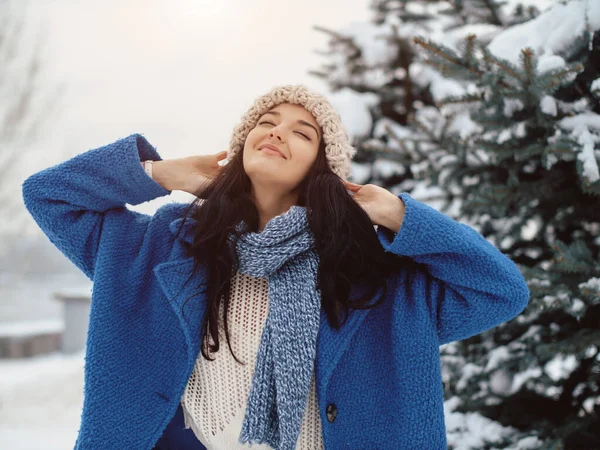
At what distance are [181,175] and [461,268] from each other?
0.88 metres

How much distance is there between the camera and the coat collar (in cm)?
119

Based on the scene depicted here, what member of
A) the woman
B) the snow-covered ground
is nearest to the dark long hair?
the woman

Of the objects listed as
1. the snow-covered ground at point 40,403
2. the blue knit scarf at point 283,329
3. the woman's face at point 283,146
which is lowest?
the snow-covered ground at point 40,403

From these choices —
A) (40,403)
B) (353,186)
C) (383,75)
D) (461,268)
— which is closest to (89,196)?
(353,186)

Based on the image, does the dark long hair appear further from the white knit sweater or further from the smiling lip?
the smiling lip

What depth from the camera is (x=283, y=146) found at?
1.38m

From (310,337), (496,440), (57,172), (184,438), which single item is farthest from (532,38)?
(184,438)

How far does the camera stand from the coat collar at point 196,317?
1.19m

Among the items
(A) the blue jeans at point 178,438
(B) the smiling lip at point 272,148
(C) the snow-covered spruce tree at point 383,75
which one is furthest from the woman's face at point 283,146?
(C) the snow-covered spruce tree at point 383,75

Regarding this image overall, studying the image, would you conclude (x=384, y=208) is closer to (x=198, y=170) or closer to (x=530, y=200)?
(x=198, y=170)

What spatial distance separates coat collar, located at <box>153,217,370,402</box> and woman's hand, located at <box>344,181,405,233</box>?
0.83 feet

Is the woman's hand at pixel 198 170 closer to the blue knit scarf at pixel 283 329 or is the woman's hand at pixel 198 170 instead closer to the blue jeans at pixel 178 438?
the blue knit scarf at pixel 283 329

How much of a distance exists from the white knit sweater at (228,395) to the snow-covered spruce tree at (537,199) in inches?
36.1

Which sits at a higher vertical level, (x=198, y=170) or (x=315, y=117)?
(x=315, y=117)
